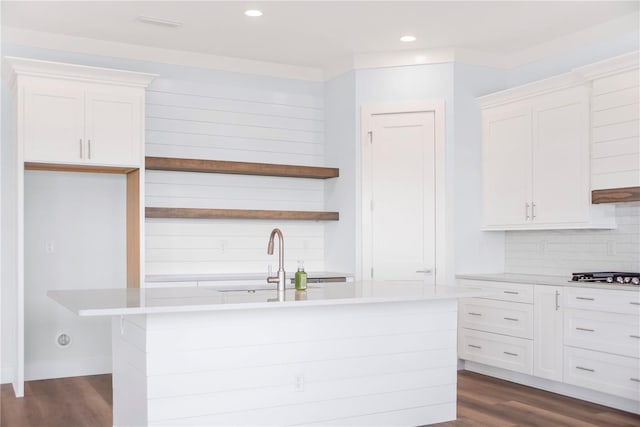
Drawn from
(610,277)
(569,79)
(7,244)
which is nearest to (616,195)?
(610,277)

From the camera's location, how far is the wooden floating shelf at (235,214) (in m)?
5.45

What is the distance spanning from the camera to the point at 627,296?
428 centimetres

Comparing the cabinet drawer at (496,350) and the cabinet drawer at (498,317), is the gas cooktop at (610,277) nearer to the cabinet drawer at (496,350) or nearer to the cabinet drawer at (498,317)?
the cabinet drawer at (498,317)

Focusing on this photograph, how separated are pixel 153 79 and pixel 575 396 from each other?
13.4 feet

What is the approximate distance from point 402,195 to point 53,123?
2.87 metres

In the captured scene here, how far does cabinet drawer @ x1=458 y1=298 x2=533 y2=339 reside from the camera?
16.5ft

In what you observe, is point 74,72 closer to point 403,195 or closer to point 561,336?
point 403,195

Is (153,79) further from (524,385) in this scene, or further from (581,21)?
(524,385)

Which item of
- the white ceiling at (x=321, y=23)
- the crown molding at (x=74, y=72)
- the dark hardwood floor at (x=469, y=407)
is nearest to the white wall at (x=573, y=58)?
the white ceiling at (x=321, y=23)

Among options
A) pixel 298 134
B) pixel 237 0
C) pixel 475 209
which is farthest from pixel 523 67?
pixel 237 0

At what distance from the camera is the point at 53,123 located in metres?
4.91

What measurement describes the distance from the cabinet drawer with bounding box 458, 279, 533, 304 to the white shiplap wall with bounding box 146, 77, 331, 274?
1609 millimetres

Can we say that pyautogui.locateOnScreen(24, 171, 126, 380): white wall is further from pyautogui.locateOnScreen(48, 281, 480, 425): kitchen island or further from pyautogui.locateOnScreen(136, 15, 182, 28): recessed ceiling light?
pyautogui.locateOnScreen(48, 281, 480, 425): kitchen island

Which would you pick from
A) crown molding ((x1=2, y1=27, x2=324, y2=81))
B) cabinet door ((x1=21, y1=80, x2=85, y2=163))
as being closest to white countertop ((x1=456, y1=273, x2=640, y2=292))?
crown molding ((x1=2, y1=27, x2=324, y2=81))
